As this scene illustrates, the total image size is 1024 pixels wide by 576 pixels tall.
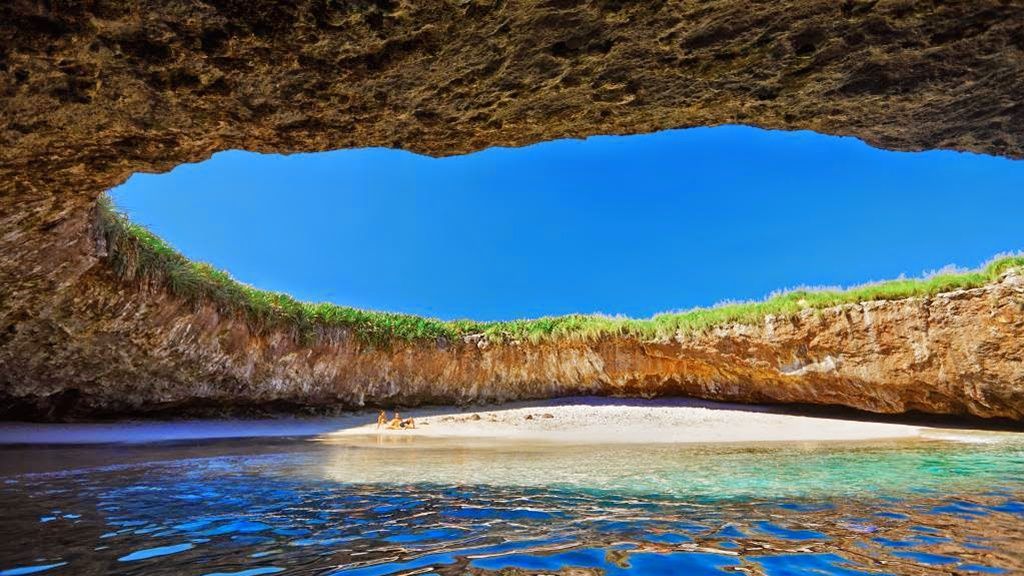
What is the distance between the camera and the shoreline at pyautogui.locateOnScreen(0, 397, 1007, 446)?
361 inches

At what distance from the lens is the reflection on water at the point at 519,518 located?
84.1 inches

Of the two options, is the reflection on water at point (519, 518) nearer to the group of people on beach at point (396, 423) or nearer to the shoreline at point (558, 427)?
the shoreline at point (558, 427)

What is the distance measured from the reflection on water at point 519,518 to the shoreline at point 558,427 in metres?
3.92

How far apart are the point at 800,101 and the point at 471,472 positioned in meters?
4.12

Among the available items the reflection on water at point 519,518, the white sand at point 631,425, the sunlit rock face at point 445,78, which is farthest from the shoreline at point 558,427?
the sunlit rock face at point 445,78

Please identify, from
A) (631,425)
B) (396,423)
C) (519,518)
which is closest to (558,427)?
(631,425)

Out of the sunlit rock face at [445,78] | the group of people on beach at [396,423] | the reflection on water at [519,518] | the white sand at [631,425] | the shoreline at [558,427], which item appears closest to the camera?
the reflection on water at [519,518]

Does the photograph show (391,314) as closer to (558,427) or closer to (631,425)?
(558,427)

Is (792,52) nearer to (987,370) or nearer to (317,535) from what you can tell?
(317,535)

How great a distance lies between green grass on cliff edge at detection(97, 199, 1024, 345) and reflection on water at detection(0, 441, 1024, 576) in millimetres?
3558

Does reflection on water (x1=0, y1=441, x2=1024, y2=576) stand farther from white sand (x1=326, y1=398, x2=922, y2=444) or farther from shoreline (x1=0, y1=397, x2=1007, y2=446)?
white sand (x1=326, y1=398, x2=922, y2=444)

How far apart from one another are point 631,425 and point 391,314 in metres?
6.59

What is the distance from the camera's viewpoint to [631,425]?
11.6 metres

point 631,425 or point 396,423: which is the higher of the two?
point 396,423
